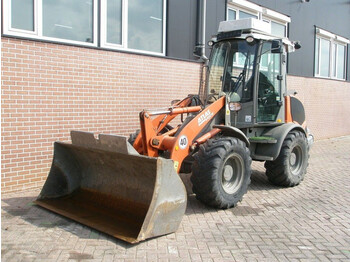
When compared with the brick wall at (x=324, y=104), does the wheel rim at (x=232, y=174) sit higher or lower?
lower

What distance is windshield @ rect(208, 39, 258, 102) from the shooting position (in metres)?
6.50

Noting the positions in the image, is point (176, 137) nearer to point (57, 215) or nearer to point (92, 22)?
point (57, 215)

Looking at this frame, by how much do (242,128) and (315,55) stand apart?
32.8ft

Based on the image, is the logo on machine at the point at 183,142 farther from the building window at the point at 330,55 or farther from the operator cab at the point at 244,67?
the building window at the point at 330,55

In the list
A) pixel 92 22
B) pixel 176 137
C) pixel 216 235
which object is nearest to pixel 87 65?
pixel 92 22

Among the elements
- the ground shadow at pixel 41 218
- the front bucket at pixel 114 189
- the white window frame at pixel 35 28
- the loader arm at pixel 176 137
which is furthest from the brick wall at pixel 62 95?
the loader arm at pixel 176 137

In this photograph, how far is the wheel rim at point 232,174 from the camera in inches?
219

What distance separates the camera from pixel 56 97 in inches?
265

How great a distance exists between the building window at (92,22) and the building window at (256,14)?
114 inches

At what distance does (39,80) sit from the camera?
648cm

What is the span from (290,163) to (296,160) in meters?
0.29

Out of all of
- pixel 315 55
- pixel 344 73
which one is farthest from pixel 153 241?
pixel 344 73

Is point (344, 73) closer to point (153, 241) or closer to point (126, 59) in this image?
point (126, 59)

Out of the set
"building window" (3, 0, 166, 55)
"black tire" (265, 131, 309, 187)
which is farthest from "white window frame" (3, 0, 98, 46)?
"black tire" (265, 131, 309, 187)
